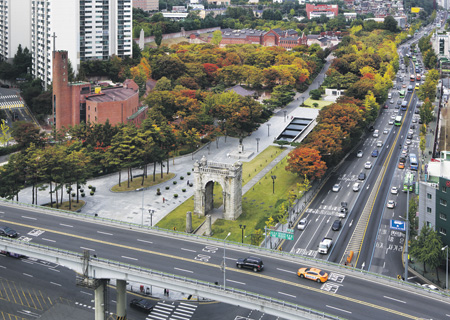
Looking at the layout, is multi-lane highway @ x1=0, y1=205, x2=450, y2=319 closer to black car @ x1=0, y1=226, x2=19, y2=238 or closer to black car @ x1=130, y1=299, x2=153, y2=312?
black car @ x1=0, y1=226, x2=19, y2=238

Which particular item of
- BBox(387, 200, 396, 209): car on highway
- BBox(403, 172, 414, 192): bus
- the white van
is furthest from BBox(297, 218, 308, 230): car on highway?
the white van

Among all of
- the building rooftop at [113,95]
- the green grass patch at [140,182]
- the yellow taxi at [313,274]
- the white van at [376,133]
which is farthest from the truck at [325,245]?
the building rooftop at [113,95]

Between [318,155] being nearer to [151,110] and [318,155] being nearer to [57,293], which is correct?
[151,110]

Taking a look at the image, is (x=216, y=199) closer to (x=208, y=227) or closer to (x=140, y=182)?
(x=208, y=227)

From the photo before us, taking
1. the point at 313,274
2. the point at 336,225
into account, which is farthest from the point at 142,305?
the point at 336,225

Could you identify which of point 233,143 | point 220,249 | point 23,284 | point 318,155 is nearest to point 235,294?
point 220,249
